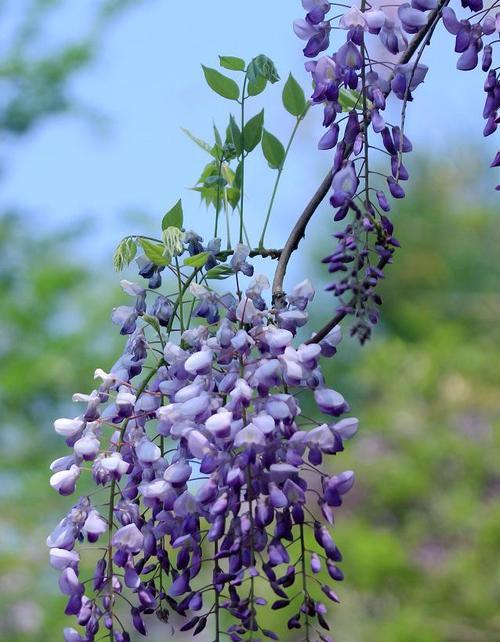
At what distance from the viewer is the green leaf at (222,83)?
928 mm

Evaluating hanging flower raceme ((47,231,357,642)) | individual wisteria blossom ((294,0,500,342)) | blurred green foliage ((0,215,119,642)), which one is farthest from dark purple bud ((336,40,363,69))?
blurred green foliage ((0,215,119,642))

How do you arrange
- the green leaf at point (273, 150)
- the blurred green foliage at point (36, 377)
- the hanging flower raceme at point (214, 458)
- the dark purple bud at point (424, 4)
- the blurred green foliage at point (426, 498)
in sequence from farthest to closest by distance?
the blurred green foliage at point (36, 377)
the blurred green foliage at point (426, 498)
the green leaf at point (273, 150)
the dark purple bud at point (424, 4)
the hanging flower raceme at point (214, 458)

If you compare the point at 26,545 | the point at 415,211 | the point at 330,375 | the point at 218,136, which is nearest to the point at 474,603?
the point at 26,545

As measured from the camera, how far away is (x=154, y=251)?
0.85 meters

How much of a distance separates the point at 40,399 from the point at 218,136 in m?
5.74

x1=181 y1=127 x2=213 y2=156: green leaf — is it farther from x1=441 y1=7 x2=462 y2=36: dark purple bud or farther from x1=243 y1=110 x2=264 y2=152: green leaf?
x1=441 y1=7 x2=462 y2=36: dark purple bud

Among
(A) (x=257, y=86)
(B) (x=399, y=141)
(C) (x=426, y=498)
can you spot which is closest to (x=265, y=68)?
(A) (x=257, y=86)

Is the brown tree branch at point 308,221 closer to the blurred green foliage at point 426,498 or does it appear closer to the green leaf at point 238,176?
the green leaf at point 238,176

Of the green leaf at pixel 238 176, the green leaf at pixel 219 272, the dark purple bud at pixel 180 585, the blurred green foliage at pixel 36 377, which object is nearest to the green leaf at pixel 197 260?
the green leaf at pixel 219 272

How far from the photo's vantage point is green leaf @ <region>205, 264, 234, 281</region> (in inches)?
32.9

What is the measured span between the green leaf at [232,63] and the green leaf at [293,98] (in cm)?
4

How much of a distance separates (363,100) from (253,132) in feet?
0.43

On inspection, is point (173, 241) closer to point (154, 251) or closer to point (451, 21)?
point (154, 251)

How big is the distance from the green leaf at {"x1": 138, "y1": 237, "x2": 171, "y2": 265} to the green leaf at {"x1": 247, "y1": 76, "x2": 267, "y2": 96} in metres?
0.17
